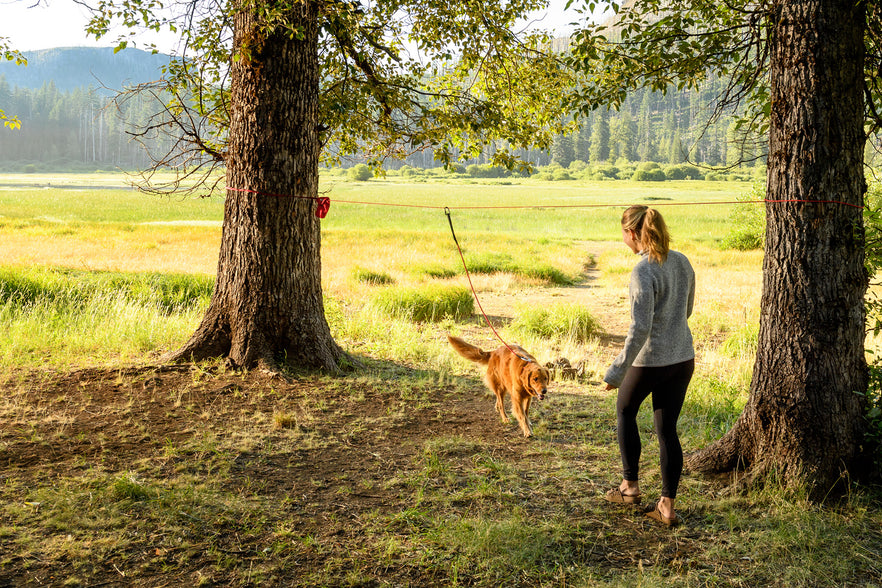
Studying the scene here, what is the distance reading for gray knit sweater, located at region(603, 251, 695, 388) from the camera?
4051 mm

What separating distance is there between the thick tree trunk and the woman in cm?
90

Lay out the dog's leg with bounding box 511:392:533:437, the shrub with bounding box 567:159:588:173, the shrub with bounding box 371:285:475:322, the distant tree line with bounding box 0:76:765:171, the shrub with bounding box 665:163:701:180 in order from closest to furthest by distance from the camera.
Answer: the dog's leg with bounding box 511:392:533:437 → the shrub with bounding box 371:285:475:322 → the shrub with bounding box 665:163:701:180 → the shrub with bounding box 567:159:588:173 → the distant tree line with bounding box 0:76:765:171

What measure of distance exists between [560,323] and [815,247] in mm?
7213

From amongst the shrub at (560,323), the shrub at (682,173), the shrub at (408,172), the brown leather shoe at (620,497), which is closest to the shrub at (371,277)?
the shrub at (560,323)

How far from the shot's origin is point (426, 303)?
43.4 feet

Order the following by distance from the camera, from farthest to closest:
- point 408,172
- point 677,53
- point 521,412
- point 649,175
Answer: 1. point 408,172
2. point 649,175
3. point 677,53
4. point 521,412

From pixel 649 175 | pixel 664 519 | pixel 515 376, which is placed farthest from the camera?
pixel 649 175

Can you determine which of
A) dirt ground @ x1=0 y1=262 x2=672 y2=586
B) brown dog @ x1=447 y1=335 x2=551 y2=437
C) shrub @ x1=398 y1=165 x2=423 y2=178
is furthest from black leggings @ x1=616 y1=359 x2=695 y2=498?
shrub @ x1=398 y1=165 x2=423 y2=178

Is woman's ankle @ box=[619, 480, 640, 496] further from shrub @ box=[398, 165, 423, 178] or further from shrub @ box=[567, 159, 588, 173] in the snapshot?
shrub @ box=[567, 159, 588, 173]

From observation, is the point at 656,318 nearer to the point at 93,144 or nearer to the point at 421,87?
the point at 421,87

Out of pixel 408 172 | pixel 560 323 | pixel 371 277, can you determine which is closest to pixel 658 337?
pixel 560 323

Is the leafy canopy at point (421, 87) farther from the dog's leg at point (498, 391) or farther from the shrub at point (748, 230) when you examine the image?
the shrub at point (748, 230)

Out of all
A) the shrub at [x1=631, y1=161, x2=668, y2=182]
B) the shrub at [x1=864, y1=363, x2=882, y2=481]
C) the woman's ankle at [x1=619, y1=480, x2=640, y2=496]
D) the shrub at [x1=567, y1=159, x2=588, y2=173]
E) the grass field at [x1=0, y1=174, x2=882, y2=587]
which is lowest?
the grass field at [x1=0, y1=174, x2=882, y2=587]

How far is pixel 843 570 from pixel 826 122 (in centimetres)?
286
